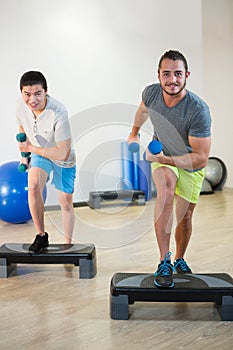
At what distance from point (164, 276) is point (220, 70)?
184 inches

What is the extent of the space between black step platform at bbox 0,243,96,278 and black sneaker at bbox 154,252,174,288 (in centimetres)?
62

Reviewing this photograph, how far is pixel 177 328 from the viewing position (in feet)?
6.83

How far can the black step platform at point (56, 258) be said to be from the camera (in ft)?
9.08

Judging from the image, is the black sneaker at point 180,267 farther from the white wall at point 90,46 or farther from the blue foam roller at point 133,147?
the white wall at point 90,46

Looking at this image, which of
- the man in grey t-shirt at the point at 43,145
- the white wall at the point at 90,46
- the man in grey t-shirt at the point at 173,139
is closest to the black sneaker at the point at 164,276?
the man in grey t-shirt at the point at 173,139

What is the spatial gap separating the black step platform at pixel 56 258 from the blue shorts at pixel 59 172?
355 millimetres

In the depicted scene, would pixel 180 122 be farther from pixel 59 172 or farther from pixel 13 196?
pixel 13 196

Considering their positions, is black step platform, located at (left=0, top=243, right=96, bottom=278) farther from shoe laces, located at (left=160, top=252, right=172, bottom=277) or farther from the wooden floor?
shoe laces, located at (left=160, top=252, right=172, bottom=277)

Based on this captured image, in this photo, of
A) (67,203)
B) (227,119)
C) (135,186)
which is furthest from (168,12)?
(67,203)

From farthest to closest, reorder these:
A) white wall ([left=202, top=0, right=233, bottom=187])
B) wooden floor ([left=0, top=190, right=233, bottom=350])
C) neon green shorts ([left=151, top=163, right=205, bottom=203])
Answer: white wall ([left=202, top=0, right=233, bottom=187]) → neon green shorts ([left=151, top=163, right=205, bottom=203]) → wooden floor ([left=0, top=190, right=233, bottom=350])

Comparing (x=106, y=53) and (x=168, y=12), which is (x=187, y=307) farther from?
(x=168, y=12)

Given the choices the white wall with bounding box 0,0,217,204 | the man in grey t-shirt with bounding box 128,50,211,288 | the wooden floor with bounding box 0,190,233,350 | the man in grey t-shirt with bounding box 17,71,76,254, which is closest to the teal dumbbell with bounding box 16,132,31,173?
the man in grey t-shirt with bounding box 17,71,76,254

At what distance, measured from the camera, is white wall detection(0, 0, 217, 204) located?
16.1 ft

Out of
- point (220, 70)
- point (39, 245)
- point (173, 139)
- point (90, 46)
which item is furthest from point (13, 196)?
point (220, 70)
